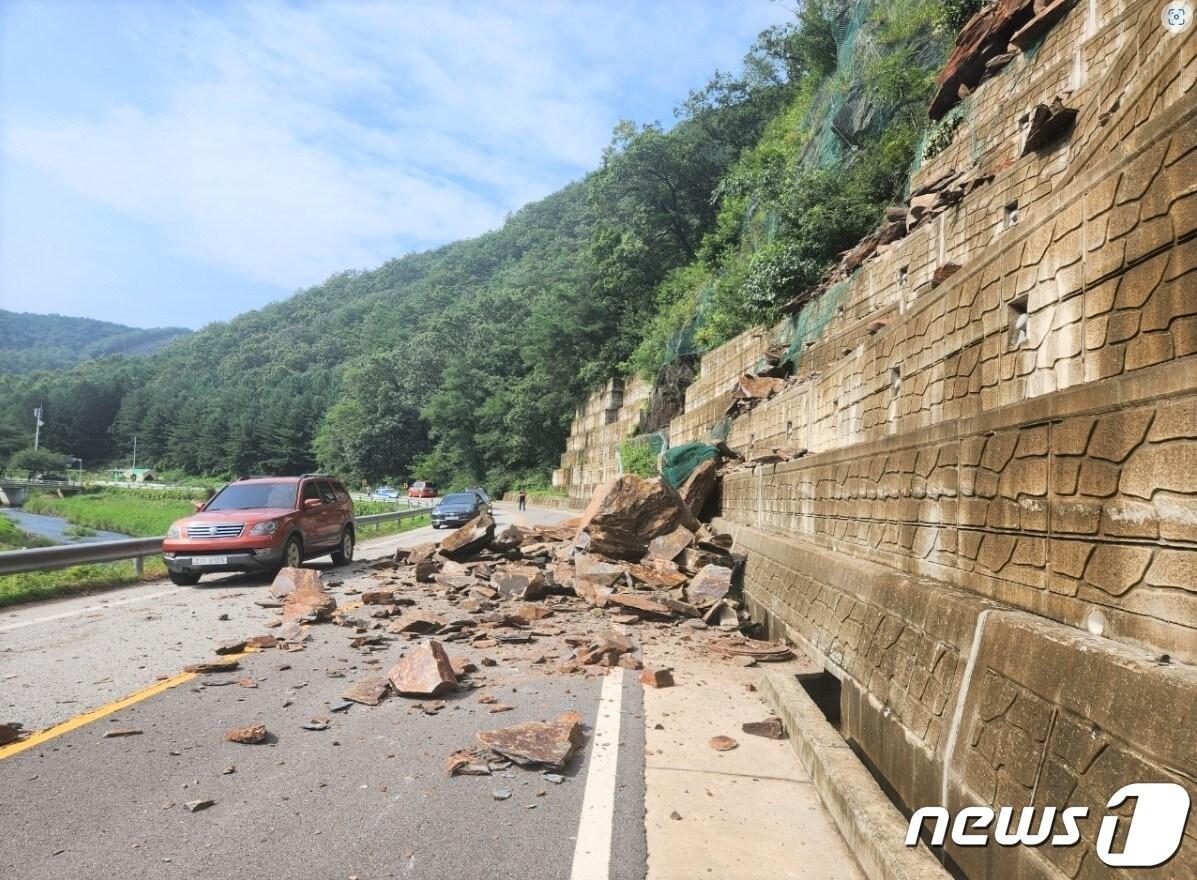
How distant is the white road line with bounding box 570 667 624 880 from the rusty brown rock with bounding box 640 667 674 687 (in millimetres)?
565

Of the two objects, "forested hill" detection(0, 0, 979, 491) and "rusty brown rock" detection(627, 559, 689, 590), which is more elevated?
"forested hill" detection(0, 0, 979, 491)

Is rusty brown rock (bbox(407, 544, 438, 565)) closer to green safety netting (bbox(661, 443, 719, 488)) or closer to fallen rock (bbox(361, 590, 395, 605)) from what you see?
fallen rock (bbox(361, 590, 395, 605))

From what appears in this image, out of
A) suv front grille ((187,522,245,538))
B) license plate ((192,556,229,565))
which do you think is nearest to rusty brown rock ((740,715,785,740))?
license plate ((192,556,229,565))

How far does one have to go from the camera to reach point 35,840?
11.5ft

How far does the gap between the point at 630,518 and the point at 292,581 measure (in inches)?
225

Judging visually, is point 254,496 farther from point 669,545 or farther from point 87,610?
point 669,545

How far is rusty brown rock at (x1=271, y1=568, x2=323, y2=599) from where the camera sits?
35.3 ft

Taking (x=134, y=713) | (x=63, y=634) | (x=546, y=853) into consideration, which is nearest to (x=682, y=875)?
(x=546, y=853)

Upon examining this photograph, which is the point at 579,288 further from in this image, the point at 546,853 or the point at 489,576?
the point at 546,853

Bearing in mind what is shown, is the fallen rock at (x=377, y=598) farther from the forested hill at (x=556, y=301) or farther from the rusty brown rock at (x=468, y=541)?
the forested hill at (x=556, y=301)

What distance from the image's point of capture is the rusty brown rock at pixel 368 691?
5.84m

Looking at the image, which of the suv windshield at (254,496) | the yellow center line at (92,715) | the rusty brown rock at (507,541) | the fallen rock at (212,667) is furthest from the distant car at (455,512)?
the yellow center line at (92,715)

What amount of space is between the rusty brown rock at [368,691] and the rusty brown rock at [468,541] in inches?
307

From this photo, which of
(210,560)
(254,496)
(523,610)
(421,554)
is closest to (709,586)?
(523,610)
